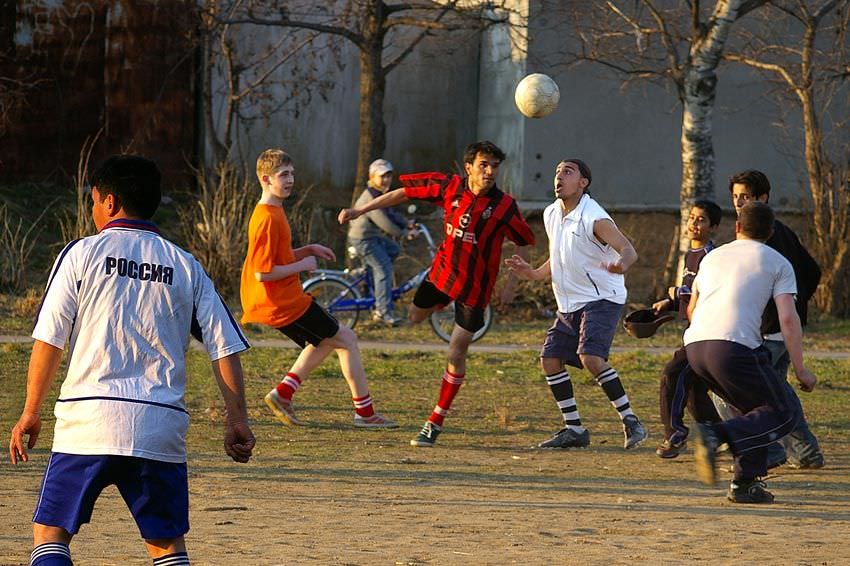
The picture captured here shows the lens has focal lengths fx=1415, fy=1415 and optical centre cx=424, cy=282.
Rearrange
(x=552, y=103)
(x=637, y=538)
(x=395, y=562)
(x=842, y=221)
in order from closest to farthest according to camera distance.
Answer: (x=395, y=562), (x=637, y=538), (x=552, y=103), (x=842, y=221)

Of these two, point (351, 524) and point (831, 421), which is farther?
point (831, 421)

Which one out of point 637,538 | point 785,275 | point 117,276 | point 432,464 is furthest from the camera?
point 432,464

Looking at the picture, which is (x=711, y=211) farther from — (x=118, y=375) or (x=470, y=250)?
(x=118, y=375)

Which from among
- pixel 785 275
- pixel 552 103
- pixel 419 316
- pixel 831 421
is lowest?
pixel 831 421

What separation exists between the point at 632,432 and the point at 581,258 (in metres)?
1.16

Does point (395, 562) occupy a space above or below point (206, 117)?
below

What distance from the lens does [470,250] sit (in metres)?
8.90

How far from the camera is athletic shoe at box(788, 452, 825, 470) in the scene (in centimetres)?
832

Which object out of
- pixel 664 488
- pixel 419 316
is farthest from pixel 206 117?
pixel 664 488

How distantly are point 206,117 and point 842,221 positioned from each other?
9.12 m

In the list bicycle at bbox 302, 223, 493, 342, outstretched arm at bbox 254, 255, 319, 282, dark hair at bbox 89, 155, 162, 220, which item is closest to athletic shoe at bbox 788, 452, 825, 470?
outstretched arm at bbox 254, 255, 319, 282

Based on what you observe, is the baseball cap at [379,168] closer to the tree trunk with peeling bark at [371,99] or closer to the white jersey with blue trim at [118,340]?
the tree trunk with peeling bark at [371,99]

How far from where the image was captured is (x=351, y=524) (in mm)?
6613

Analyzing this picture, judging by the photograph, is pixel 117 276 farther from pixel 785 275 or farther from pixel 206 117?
pixel 206 117
